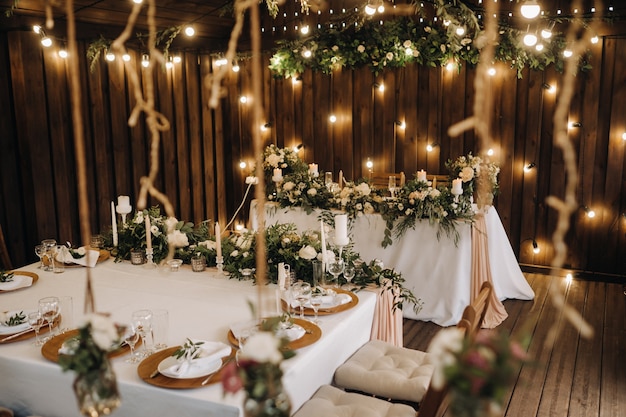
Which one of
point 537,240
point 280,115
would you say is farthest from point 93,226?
point 537,240

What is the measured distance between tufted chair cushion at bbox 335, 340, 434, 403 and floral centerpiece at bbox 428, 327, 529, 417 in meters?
1.45

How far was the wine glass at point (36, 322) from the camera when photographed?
7.13ft

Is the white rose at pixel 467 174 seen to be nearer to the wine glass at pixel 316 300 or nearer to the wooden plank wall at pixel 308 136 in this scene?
the wooden plank wall at pixel 308 136

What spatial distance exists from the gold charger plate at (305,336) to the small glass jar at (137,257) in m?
1.22

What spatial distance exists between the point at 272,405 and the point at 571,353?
330 centimetres

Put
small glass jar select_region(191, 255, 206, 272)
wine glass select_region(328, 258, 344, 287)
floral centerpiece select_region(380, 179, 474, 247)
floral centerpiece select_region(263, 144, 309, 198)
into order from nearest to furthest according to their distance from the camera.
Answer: wine glass select_region(328, 258, 344, 287) → small glass jar select_region(191, 255, 206, 272) → floral centerpiece select_region(380, 179, 474, 247) → floral centerpiece select_region(263, 144, 309, 198)

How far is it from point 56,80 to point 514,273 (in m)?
4.16

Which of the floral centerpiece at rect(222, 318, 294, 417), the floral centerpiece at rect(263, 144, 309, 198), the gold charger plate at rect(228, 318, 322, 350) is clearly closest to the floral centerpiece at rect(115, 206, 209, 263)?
the gold charger plate at rect(228, 318, 322, 350)

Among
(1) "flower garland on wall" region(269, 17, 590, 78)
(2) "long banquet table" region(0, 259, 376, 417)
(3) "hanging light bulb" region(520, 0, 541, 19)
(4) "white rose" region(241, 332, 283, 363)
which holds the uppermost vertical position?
(1) "flower garland on wall" region(269, 17, 590, 78)

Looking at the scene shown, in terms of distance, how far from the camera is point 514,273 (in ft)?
15.8

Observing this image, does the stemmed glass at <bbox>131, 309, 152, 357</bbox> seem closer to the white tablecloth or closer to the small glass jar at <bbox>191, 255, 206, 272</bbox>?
the small glass jar at <bbox>191, 255, 206, 272</bbox>

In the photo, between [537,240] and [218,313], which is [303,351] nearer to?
[218,313]

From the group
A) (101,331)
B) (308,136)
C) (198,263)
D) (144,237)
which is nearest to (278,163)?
(308,136)

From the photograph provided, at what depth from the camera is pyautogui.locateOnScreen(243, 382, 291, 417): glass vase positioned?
107 centimetres
